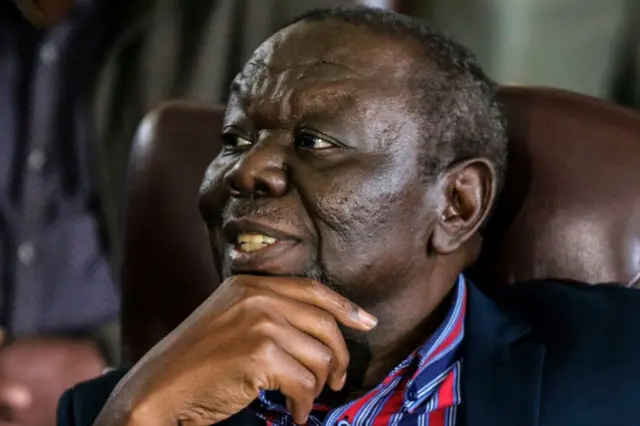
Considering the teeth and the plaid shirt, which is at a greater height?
the teeth

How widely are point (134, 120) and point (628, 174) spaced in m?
1.10

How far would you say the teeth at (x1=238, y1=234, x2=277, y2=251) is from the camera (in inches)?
38.2

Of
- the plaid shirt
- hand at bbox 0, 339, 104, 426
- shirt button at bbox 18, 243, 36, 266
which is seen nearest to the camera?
the plaid shirt

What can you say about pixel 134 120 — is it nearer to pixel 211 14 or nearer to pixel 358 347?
pixel 211 14

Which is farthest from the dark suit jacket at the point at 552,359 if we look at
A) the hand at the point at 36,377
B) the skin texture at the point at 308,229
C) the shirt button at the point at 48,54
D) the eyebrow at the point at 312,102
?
the shirt button at the point at 48,54

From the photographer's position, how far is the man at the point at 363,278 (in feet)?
3.11

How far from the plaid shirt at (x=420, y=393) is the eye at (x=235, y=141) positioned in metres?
0.34

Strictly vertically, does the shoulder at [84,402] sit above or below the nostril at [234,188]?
below

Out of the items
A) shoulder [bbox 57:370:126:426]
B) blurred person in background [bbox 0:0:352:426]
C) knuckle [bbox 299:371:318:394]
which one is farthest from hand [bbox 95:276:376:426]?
blurred person in background [bbox 0:0:352:426]

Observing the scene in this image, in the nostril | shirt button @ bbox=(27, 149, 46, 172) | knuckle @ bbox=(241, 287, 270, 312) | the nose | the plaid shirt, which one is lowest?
the plaid shirt

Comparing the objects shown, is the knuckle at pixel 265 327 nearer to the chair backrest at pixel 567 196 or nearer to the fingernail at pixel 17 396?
the chair backrest at pixel 567 196

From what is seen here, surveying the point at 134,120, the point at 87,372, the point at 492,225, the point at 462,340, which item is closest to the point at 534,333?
the point at 462,340

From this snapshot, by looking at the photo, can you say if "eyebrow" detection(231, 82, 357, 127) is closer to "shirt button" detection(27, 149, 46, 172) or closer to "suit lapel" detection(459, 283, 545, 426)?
"suit lapel" detection(459, 283, 545, 426)

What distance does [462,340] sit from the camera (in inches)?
42.5
